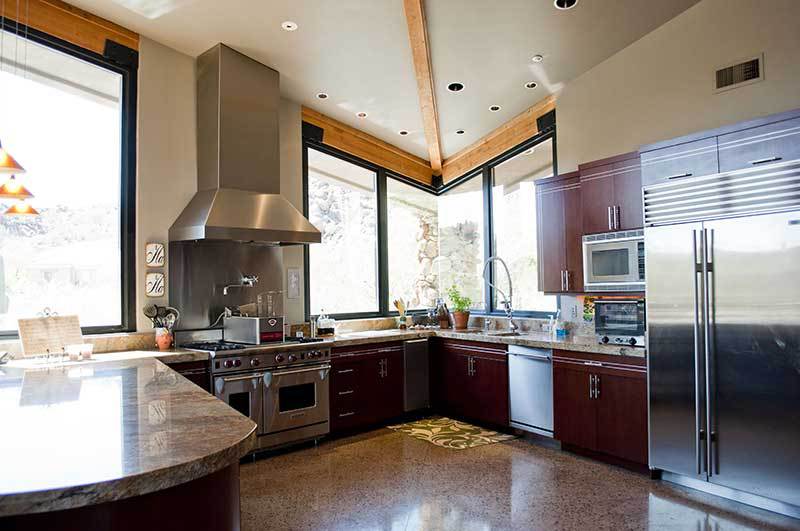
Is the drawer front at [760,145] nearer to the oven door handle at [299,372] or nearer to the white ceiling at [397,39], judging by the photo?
the white ceiling at [397,39]

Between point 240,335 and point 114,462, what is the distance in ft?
11.2

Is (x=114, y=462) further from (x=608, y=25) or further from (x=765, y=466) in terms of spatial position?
(x=608, y=25)

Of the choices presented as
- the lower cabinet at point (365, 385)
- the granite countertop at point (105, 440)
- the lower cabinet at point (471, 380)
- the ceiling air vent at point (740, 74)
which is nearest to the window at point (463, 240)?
the lower cabinet at point (471, 380)

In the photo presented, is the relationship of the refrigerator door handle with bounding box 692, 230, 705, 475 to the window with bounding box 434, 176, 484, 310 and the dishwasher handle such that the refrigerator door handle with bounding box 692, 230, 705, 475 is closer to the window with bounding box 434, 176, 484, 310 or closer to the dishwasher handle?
the dishwasher handle

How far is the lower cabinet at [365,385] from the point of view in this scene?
5059mm

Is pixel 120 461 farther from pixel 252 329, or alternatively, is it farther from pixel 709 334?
pixel 709 334

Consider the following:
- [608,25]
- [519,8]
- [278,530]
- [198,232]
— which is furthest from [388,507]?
[608,25]

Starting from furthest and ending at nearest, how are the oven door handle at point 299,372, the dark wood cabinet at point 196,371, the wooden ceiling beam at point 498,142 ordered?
Result: the wooden ceiling beam at point 498,142 < the oven door handle at point 299,372 < the dark wood cabinet at point 196,371

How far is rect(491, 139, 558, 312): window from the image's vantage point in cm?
578

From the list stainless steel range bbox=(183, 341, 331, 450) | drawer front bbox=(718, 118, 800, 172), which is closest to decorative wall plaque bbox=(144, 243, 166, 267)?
stainless steel range bbox=(183, 341, 331, 450)

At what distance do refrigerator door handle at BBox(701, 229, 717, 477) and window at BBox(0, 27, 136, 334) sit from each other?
4465 mm

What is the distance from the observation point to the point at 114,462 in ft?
4.68

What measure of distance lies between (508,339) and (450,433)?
1.10 m

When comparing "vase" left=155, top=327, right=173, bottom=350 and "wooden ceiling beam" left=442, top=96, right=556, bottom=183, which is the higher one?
"wooden ceiling beam" left=442, top=96, right=556, bottom=183
